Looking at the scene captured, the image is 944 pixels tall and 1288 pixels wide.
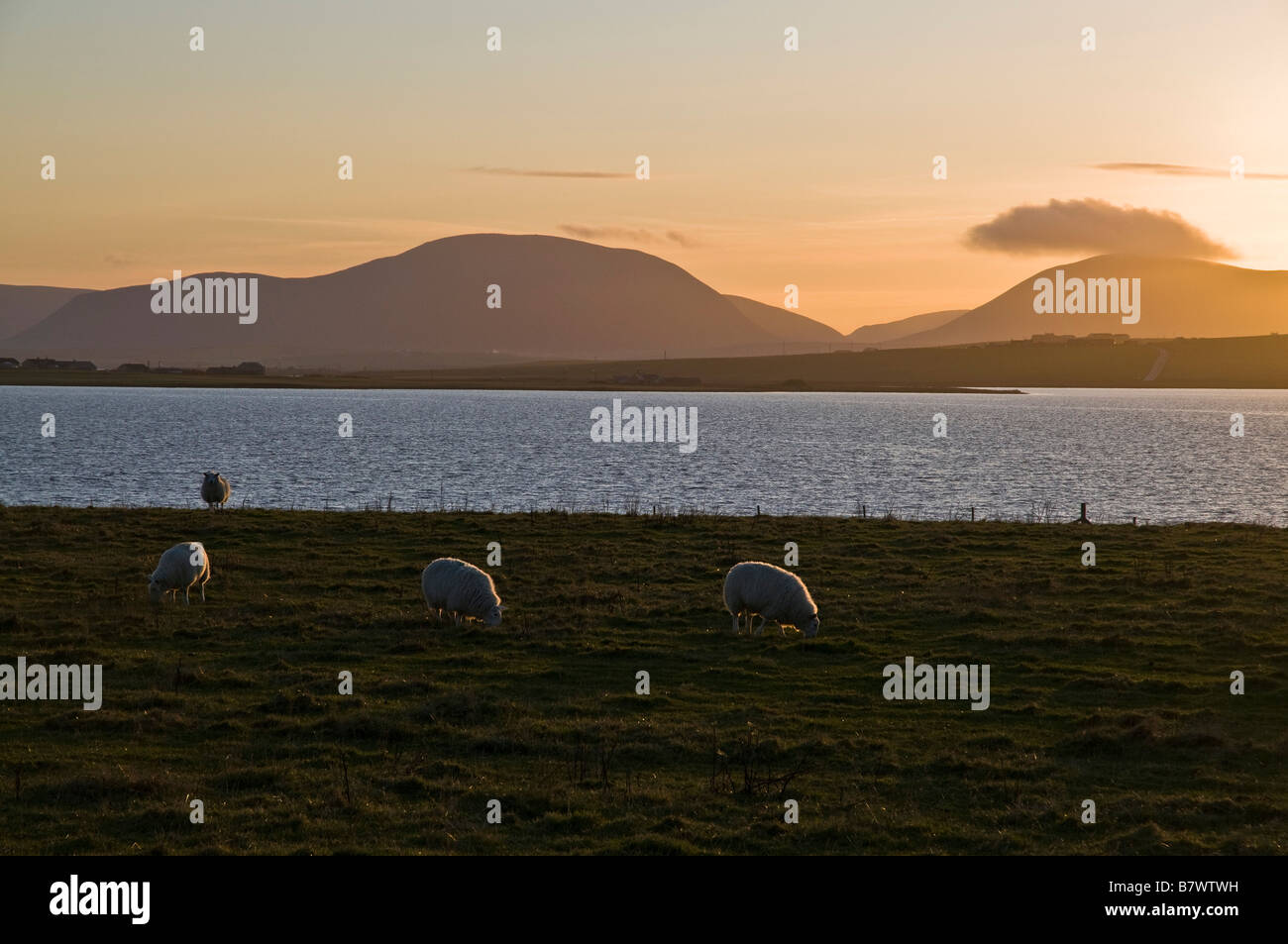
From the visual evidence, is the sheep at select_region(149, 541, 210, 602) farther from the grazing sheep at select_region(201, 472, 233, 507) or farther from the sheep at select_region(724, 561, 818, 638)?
the grazing sheep at select_region(201, 472, 233, 507)

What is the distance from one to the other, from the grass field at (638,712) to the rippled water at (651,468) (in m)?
26.6

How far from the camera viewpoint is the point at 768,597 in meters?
23.0

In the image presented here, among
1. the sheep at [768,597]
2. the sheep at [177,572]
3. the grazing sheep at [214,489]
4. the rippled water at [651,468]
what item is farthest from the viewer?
the rippled water at [651,468]

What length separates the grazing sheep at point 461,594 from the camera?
76.7 ft

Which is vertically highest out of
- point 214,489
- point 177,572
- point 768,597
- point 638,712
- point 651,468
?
point 651,468

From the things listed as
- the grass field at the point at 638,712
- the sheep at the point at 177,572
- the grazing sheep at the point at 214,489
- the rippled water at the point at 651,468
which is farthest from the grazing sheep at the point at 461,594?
the rippled water at the point at 651,468

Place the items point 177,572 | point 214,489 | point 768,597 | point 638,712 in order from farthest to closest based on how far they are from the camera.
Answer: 1. point 214,489
2. point 177,572
3. point 768,597
4. point 638,712

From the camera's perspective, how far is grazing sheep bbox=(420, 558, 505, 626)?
76.7 ft

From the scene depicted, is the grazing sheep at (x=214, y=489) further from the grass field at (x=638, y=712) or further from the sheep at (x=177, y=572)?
the sheep at (x=177, y=572)

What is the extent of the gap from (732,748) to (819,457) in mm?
84273

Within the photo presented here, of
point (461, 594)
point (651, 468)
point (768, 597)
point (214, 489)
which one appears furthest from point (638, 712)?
point (651, 468)

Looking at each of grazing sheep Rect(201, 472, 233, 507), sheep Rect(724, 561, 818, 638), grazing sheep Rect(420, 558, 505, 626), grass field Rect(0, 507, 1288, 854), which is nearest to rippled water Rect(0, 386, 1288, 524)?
grazing sheep Rect(201, 472, 233, 507)

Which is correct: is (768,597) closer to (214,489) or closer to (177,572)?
(177,572)

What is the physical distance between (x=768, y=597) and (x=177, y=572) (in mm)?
13051
